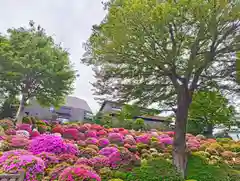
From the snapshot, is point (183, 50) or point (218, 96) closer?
point (183, 50)

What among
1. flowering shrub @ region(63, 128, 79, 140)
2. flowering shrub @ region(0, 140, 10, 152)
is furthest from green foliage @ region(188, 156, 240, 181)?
flowering shrub @ region(0, 140, 10, 152)

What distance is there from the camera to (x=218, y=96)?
1008 cm

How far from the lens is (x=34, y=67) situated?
18359 mm

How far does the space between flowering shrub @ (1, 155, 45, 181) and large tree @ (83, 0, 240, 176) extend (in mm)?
4194

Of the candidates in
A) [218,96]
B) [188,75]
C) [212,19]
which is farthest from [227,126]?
[212,19]

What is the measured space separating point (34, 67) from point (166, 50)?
12.9 m

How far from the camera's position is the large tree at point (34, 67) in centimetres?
1855

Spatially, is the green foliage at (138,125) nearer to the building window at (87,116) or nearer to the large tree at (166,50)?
the building window at (87,116)

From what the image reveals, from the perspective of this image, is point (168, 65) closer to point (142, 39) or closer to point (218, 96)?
point (142, 39)

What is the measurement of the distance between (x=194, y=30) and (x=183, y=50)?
86 centimetres

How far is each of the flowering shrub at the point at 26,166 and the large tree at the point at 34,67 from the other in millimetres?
12834

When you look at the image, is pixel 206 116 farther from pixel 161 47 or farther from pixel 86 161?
pixel 86 161

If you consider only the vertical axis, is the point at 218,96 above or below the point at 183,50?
below

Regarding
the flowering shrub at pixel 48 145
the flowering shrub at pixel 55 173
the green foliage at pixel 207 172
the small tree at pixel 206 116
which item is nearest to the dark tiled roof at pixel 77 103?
the small tree at pixel 206 116
